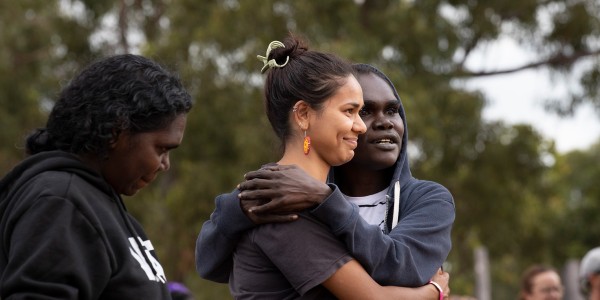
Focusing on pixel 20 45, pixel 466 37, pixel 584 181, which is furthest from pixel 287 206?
pixel 584 181

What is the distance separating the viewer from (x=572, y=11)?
58.3 ft

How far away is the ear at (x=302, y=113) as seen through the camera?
3906 millimetres

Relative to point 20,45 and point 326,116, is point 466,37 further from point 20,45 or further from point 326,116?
point 326,116

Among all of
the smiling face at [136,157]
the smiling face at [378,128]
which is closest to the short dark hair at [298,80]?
the smiling face at [378,128]

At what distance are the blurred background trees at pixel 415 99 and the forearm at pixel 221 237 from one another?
10.7 meters

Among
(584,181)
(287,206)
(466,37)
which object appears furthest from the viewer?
(584,181)

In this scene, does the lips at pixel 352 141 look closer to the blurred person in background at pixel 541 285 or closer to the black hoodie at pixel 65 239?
the black hoodie at pixel 65 239

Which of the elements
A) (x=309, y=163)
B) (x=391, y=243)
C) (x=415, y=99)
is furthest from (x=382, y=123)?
(x=415, y=99)

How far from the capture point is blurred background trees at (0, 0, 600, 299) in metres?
15.9

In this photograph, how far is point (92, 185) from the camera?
370 cm

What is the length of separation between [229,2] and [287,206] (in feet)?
44.1

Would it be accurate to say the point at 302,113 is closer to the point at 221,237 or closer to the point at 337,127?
the point at 337,127

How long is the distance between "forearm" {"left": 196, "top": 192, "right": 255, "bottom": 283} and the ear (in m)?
0.33

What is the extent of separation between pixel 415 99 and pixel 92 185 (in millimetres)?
12015
